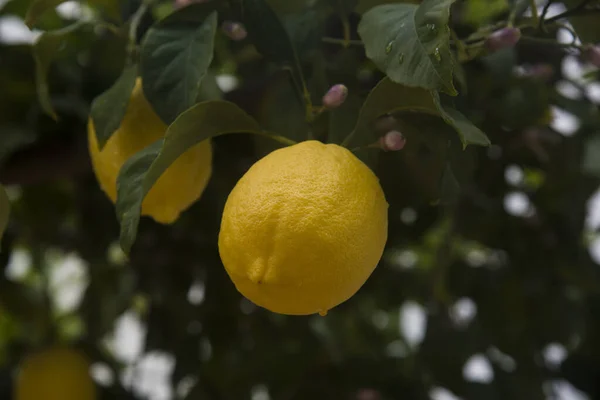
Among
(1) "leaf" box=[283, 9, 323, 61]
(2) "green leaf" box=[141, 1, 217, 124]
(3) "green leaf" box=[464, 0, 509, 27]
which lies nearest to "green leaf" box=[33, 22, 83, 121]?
(2) "green leaf" box=[141, 1, 217, 124]

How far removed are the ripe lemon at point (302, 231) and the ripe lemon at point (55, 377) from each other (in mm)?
751

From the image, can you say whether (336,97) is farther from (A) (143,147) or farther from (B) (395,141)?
(A) (143,147)

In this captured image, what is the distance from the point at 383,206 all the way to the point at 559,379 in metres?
0.96

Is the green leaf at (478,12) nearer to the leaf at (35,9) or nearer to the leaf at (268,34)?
the leaf at (268,34)

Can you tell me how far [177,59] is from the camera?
1.86 feet

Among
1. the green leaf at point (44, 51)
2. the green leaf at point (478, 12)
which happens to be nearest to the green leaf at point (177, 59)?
the green leaf at point (44, 51)

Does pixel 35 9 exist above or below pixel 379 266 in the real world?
above

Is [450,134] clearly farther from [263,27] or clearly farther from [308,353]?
[308,353]

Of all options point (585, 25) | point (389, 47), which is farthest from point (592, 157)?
point (389, 47)

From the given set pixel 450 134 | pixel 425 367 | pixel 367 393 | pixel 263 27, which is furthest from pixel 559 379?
pixel 263 27

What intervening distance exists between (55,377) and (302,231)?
0.84 meters

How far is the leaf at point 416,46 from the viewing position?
1.41 ft

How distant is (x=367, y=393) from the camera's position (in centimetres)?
104

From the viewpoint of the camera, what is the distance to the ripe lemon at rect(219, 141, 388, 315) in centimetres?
45
